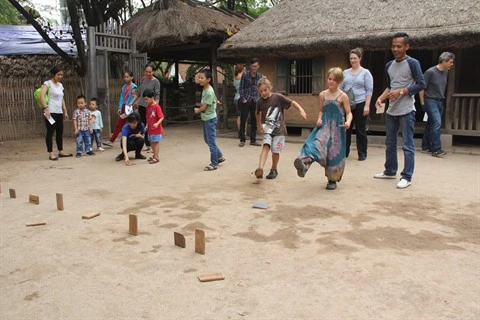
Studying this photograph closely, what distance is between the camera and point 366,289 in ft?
10.3

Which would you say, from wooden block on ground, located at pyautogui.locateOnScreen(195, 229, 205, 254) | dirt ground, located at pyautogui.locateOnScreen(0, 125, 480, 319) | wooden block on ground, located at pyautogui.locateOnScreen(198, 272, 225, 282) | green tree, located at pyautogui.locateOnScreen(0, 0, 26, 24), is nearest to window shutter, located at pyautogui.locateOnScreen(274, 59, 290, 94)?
dirt ground, located at pyautogui.locateOnScreen(0, 125, 480, 319)

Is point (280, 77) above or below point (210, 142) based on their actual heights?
above

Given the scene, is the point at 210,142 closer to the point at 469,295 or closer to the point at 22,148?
the point at 469,295

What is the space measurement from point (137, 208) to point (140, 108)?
5013 millimetres

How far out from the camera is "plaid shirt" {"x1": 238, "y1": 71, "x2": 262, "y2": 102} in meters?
9.87

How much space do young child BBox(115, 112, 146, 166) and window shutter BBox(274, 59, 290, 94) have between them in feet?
16.6

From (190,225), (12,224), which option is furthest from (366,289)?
(12,224)

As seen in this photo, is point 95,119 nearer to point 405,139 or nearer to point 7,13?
point 405,139

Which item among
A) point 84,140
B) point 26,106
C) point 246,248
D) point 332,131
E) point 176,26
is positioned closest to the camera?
point 246,248

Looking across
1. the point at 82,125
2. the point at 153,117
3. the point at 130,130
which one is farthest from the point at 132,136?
the point at 82,125

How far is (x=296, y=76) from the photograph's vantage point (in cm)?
1253

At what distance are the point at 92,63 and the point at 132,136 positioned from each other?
3630 mm

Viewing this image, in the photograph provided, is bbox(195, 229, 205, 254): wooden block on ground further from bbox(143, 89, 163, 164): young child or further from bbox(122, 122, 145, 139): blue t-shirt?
bbox(122, 122, 145, 139): blue t-shirt

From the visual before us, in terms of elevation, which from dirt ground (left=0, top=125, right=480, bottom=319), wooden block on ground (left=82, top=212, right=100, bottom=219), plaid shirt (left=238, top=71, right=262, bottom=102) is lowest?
dirt ground (left=0, top=125, right=480, bottom=319)
